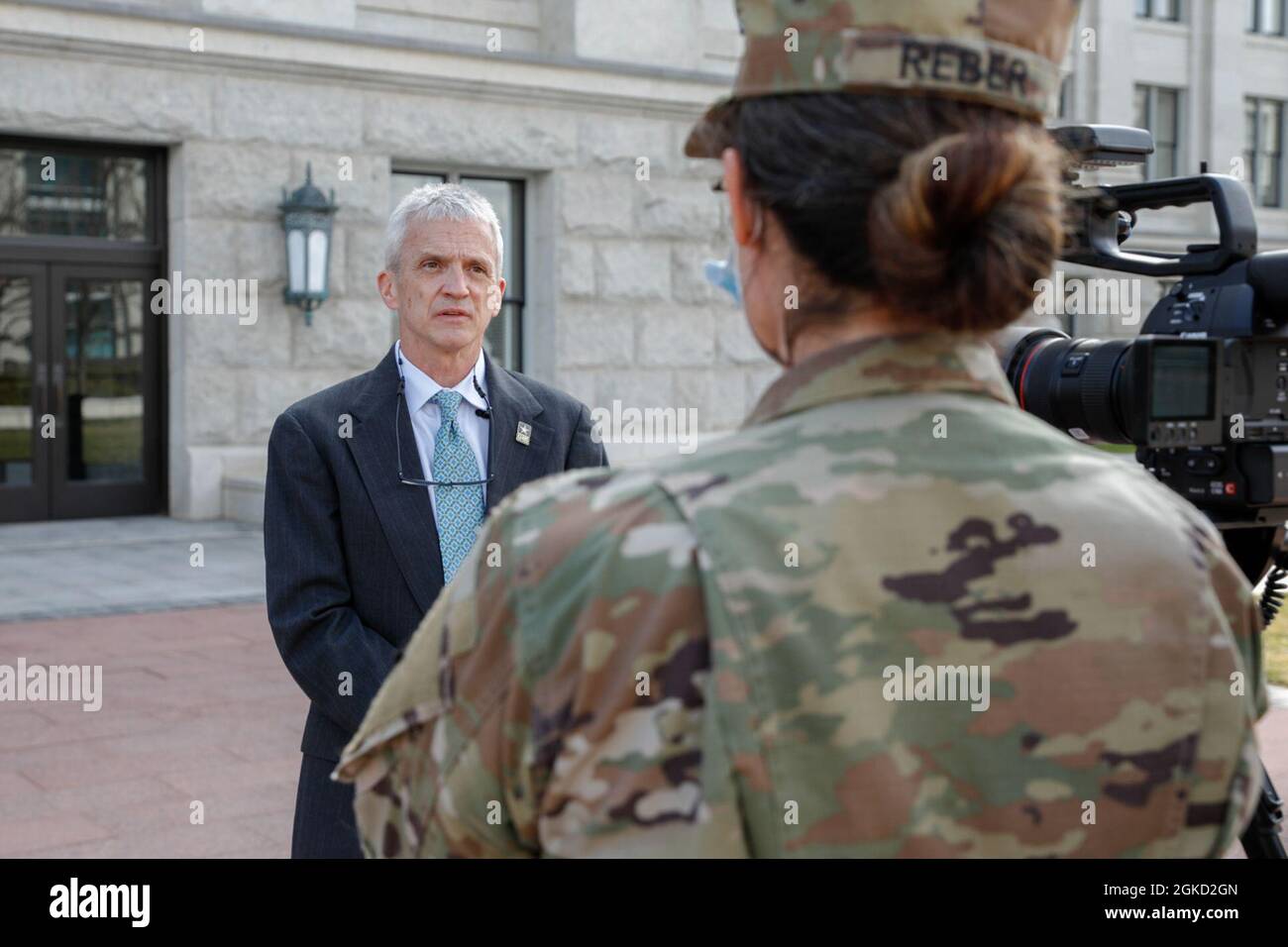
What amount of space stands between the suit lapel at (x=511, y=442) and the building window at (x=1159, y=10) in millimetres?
25598

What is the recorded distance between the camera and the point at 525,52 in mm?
15164

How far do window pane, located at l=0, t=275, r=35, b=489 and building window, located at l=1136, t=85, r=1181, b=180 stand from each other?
1912 cm

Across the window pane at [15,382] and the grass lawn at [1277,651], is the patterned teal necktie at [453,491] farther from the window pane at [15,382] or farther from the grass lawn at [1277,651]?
the window pane at [15,382]

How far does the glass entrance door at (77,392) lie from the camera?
13.0 m

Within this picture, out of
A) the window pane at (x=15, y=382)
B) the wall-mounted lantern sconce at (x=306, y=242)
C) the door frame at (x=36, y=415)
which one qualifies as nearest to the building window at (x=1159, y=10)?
the wall-mounted lantern sconce at (x=306, y=242)

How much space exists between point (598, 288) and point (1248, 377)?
12133mm

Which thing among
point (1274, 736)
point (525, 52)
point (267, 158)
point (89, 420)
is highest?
point (525, 52)

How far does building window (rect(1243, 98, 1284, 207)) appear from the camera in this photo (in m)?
27.4

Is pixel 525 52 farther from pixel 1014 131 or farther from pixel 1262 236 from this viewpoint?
pixel 1262 236

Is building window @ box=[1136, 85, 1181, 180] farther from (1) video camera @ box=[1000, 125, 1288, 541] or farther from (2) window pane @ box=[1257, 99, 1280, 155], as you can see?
(1) video camera @ box=[1000, 125, 1288, 541]

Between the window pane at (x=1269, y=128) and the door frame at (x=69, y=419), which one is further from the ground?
the window pane at (x=1269, y=128)

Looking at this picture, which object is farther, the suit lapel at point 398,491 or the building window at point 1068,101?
the building window at point 1068,101

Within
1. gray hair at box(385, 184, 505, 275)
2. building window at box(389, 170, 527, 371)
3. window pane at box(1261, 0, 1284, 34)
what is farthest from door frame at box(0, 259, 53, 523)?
window pane at box(1261, 0, 1284, 34)
